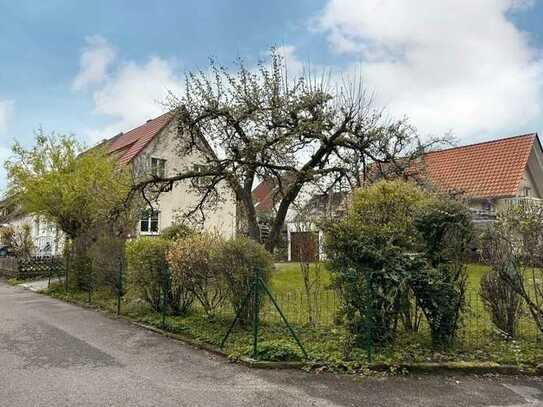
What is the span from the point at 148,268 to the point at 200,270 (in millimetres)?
1685

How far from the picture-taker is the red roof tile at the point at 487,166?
21.2m

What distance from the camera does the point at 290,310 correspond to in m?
9.00

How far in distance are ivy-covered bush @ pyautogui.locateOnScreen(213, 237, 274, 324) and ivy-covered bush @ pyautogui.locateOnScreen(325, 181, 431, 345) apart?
145 centimetres

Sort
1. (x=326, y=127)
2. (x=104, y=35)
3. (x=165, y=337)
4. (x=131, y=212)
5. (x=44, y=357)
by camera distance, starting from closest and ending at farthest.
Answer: (x=44, y=357), (x=165, y=337), (x=104, y=35), (x=326, y=127), (x=131, y=212)

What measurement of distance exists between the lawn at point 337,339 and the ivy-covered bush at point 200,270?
0.36m

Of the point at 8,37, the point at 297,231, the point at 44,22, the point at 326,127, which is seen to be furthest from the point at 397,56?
the point at 8,37

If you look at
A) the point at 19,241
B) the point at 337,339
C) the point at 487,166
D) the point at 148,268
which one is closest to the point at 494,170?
the point at 487,166

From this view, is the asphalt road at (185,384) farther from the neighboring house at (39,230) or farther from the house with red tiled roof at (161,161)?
the house with red tiled roof at (161,161)

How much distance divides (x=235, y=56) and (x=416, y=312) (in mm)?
10271

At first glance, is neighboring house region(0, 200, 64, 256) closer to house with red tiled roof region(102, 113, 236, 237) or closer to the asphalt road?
house with red tiled roof region(102, 113, 236, 237)

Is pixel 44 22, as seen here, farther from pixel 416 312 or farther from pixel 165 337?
pixel 416 312

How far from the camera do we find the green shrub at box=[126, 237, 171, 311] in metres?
9.47

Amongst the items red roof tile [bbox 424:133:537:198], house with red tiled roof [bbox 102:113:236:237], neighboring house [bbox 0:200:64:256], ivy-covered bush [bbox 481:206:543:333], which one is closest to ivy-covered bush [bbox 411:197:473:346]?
ivy-covered bush [bbox 481:206:543:333]

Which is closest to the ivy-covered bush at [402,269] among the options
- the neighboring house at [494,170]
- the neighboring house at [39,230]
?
the neighboring house at [494,170]
